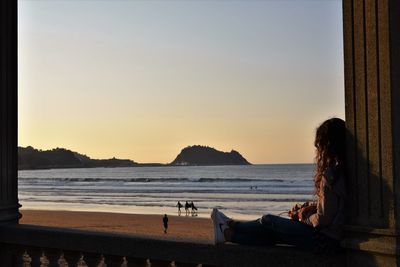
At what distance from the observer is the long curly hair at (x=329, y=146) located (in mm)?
3424

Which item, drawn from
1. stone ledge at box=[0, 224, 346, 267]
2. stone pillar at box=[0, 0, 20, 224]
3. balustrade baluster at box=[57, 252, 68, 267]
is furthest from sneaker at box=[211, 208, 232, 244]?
stone pillar at box=[0, 0, 20, 224]

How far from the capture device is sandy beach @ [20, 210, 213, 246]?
1008 inches

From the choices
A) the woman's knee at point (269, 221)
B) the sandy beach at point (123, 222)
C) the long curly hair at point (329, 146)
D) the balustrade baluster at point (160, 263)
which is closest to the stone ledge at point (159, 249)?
the balustrade baluster at point (160, 263)

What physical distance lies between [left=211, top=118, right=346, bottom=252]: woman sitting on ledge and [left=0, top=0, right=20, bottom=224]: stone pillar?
2327mm

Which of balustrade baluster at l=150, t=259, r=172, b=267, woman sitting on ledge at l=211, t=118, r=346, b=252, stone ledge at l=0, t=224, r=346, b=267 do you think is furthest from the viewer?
balustrade baluster at l=150, t=259, r=172, b=267

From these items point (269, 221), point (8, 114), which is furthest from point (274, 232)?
point (8, 114)

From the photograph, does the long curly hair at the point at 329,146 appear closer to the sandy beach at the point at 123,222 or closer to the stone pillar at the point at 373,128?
the stone pillar at the point at 373,128

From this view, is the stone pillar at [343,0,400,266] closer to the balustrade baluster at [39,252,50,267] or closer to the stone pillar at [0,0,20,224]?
the balustrade baluster at [39,252,50,267]

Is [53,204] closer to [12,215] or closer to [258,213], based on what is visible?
[258,213]

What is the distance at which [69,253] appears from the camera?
183 inches

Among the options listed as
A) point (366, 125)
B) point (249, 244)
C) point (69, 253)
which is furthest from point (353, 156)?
point (69, 253)

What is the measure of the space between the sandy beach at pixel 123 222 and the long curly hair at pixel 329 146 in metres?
20.7

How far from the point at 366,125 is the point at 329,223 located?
65 cm

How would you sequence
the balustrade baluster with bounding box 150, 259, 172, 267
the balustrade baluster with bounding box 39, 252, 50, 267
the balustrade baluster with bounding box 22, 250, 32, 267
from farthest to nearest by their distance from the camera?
the balustrade baluster with bounding box 22, 250, 32, 267 → the balustrade baluster with bounding box 39, 252, 50, 267 → the balustrade baluster with bounding box 150, 259, 172, 267
